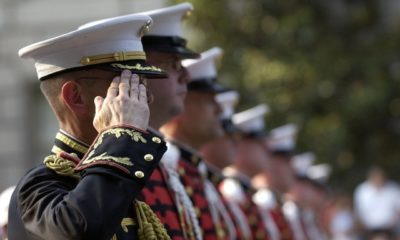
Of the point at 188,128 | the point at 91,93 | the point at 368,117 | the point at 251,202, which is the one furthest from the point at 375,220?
the point at 91,93

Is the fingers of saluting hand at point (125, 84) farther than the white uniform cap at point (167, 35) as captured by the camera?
No

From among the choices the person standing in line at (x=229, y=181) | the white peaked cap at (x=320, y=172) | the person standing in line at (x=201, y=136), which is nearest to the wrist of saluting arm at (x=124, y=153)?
the person standing in line at (x=201, y=136)

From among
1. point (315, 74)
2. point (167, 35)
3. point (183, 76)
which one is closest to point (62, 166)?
point (183, 76)

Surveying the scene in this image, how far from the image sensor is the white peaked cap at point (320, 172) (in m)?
13.2

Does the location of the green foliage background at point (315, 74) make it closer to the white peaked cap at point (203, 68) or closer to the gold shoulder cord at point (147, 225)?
the white peaked cap at point (203, 68)

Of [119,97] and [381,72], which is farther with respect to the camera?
[381,72]

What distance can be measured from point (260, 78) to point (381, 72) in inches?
60.0

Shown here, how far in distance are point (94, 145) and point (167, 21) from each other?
6.11 ft

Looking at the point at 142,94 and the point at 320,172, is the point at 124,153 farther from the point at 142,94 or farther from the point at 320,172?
the point at 320,172

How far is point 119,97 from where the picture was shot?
11.5 ft

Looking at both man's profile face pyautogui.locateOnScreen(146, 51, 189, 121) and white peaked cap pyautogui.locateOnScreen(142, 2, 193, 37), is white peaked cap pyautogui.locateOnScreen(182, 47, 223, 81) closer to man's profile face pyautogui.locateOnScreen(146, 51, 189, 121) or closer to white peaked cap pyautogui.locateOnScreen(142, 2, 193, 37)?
white peaked cap pyautogui.locateOnScreen(142, 2, 193, 37)

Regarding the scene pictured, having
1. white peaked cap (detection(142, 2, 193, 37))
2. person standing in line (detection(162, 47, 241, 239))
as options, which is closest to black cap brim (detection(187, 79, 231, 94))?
person standing in line (detection(162, 47, 241, 239))

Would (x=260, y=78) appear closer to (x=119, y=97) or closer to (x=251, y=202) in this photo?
(x=251, y=202)

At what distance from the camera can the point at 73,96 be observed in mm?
3758
